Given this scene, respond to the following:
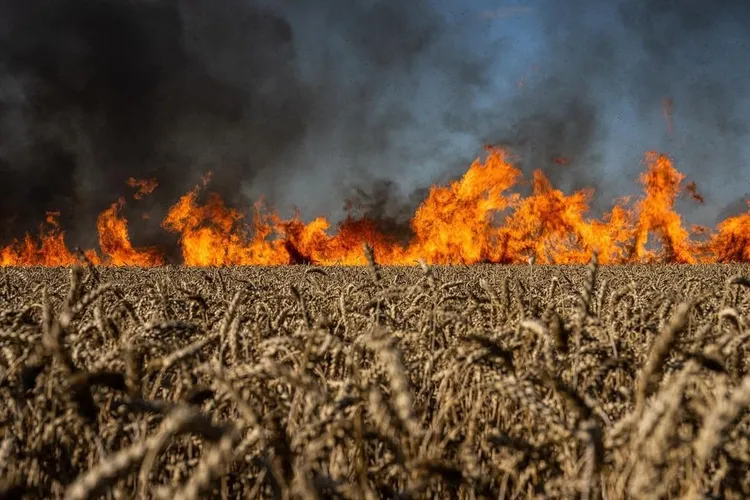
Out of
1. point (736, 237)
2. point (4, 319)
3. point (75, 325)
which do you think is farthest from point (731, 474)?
point (736, 237)

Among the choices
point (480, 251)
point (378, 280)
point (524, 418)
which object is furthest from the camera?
point (480, 251)

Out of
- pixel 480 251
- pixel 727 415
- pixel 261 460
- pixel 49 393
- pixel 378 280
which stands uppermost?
pixel 480 251

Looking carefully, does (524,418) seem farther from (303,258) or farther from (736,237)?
(736,237)

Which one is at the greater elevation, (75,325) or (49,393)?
(75,325)

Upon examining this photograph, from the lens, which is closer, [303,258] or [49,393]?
[49,393]

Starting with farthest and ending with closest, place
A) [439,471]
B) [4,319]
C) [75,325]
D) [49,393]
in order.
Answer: [75,325] < [4,319] < [49,393] < [439,471]

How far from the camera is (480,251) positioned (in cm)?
5256

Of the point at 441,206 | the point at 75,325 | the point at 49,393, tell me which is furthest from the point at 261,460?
the point at 441,206

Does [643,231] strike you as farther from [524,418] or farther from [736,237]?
[524,418]

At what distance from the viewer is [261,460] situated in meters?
2.00

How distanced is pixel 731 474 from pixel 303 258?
2050 inches

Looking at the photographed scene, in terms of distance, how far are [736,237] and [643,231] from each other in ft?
40.5

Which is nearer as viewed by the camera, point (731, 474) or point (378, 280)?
point (731, 474)

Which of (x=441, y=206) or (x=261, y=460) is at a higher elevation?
(x=441, y=206)
